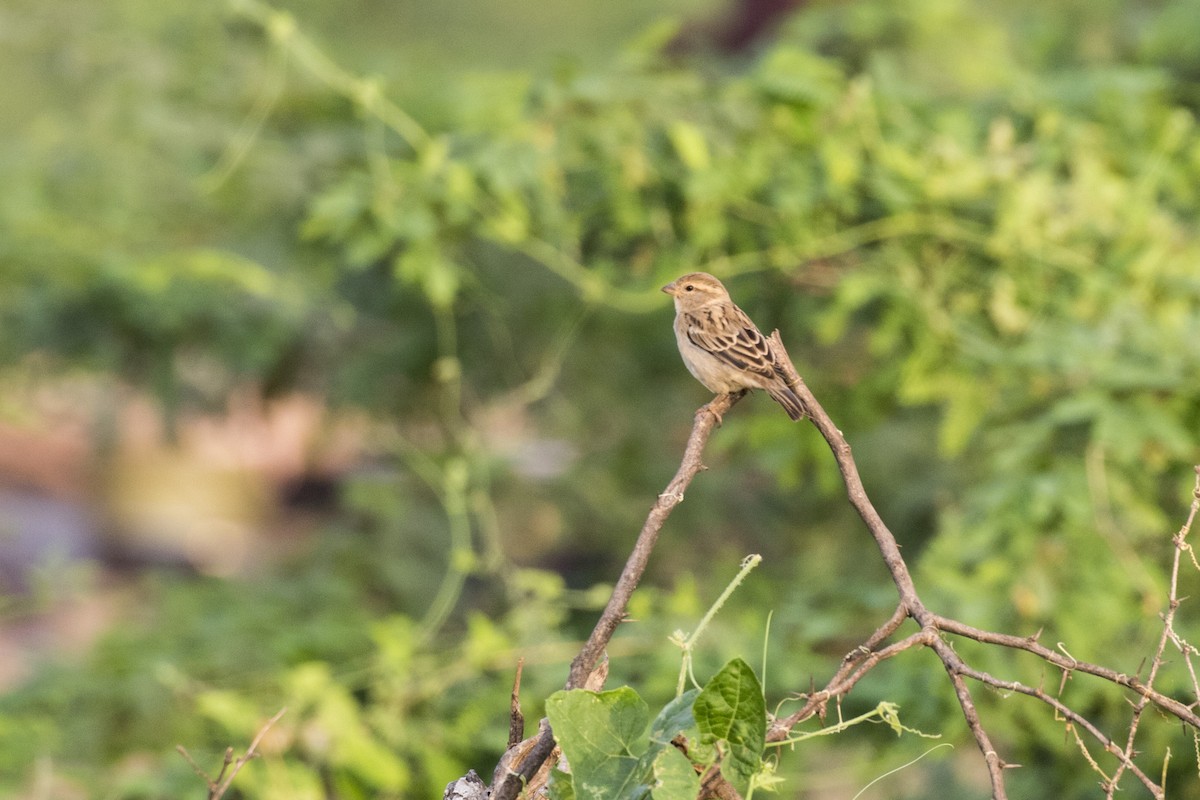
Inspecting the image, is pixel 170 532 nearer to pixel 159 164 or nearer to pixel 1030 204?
pixel 159 164

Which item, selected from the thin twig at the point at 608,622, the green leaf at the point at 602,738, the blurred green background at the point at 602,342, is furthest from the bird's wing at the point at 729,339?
the green leaf at the point at 602,738

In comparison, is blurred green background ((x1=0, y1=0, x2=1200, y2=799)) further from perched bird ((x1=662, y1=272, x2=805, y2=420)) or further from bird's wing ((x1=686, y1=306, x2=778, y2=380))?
bird's wing ((x1=686, y1=306, x2=778, y2=380))

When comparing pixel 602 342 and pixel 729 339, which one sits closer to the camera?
pixel 729 339

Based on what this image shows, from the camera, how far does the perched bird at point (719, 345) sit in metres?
2.71

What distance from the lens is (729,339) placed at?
2.93 meters

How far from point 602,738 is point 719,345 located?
6.29 ft

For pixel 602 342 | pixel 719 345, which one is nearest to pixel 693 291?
pixel 719 345

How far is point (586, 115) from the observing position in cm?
388

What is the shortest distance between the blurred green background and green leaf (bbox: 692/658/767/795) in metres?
0.94

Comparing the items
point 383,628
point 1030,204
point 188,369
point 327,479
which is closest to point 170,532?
Answer: point 327,479

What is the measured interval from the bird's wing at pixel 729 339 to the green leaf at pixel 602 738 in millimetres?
1530

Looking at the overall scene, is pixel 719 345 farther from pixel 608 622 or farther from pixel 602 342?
pixel 602 342

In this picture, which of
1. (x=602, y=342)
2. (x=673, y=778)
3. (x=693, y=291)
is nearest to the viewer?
(x=673, y=778)

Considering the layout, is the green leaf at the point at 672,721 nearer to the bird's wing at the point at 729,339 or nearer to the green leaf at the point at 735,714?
the green leaf at the point at 735,714
